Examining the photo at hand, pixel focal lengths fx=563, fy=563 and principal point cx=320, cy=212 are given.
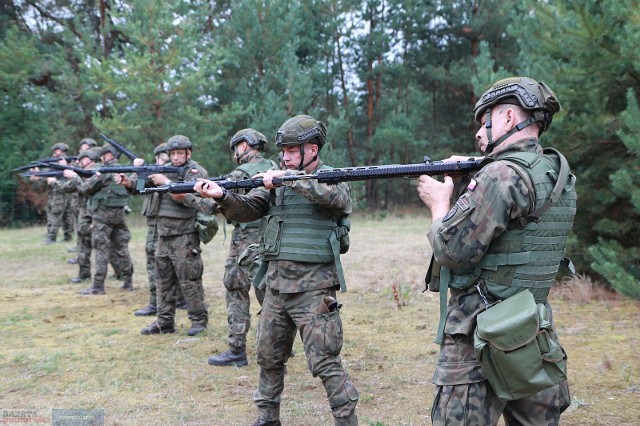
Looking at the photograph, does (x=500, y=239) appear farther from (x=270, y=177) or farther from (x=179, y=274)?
(x=179, y=274)

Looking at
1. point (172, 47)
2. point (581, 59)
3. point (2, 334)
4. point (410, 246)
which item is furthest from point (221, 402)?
point (172, 47)

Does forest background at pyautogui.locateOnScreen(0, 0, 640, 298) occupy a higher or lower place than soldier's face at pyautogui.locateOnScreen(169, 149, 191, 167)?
higher

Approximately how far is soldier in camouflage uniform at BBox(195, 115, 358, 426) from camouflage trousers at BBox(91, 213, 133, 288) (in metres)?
6.10

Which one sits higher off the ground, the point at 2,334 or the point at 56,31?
the point at 56,31

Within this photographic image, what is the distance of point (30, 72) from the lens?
22.6 m

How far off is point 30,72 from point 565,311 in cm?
2214

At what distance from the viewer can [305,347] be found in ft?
13.0

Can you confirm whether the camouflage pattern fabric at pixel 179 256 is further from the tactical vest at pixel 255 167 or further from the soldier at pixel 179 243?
the tactical vest at pixel 255 167

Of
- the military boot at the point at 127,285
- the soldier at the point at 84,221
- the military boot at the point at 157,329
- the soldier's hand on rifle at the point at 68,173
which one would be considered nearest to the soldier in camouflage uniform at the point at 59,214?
the soldier at the point at 84,221

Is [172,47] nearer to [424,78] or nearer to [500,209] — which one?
[424,78]

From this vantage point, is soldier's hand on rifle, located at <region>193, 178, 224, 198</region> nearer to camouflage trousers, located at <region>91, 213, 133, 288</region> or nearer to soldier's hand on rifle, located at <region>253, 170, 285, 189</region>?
soldier's hand on rifle, located at <region>253, 170, 285, 189</region>

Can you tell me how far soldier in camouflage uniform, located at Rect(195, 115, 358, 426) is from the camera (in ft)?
12.8

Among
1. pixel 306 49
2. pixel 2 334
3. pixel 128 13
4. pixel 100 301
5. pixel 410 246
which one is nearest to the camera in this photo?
pixel 2 334

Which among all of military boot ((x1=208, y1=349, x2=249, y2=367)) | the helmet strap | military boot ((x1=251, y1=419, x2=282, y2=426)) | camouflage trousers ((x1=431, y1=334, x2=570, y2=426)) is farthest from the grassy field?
the helmet strap
